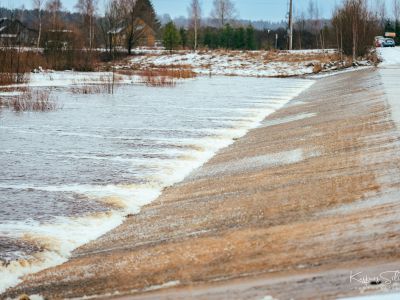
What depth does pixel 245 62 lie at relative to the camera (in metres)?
43.5

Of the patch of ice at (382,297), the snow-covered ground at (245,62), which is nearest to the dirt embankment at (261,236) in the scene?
the patch of ice at (382,297)

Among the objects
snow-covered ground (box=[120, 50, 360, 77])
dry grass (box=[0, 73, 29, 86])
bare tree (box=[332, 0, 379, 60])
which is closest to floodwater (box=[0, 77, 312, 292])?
dry grass (box=[0, 73, 29, 86])

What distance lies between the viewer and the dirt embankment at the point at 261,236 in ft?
15.4

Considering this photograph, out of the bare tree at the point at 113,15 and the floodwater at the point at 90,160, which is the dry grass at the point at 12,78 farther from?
the bare tree at the point at 113,15

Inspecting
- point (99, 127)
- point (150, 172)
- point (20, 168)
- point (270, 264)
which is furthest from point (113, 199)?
point (99, 127)

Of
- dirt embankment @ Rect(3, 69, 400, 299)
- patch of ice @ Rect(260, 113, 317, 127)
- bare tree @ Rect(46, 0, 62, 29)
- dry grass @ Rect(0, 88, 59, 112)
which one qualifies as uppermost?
bare tree @ Rect(46, 0, 62, 29)

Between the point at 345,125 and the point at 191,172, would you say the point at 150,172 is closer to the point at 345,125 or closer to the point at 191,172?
the point at 191,172

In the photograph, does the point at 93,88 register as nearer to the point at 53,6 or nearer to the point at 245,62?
the point at 245,62

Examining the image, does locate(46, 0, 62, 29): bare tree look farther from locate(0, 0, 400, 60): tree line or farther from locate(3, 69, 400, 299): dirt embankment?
locate(3, 69, 400, 299): dirt embankment

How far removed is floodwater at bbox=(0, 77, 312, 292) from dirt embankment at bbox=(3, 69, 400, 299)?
347 millimetres

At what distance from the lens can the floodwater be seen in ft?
21.3

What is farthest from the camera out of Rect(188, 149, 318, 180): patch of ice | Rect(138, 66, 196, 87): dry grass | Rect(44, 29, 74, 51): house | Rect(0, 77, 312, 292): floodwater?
Rect(44, 29, 74, 51): house

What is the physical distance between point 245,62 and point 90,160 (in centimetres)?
3411

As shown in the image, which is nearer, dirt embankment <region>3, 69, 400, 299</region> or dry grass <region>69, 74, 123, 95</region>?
dirt embankment <region>3, 69, 400, 299</region>
